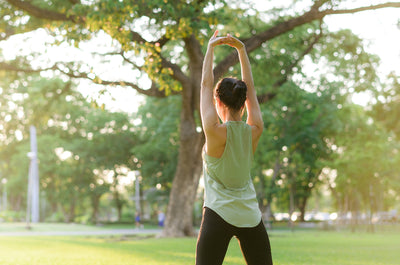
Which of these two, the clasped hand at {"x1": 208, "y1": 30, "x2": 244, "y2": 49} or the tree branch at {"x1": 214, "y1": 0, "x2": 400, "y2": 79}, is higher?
the tree branch at {"x1": 214, "y1": 0, "x2": 400, "y2": 79}

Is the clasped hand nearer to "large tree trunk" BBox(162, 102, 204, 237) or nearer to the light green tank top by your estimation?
the light green tank top

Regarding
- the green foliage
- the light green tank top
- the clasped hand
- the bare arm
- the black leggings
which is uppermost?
the green foliage

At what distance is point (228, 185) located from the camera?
128 inches

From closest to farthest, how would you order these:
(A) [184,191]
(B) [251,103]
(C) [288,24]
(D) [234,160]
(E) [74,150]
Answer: (D) [234,160] → (B) [251,103] → (C) [288,24] → (A) [184,191] → (E) [74,150]

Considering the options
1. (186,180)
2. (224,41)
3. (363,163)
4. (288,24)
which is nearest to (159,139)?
(363,163)

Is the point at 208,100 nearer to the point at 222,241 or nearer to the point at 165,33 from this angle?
the point at 222,241

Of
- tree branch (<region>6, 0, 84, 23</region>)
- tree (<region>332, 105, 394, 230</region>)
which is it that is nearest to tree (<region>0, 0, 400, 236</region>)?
tree branch (<region>6, 0, 84, 23</region>)

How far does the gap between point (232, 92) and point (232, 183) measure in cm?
59

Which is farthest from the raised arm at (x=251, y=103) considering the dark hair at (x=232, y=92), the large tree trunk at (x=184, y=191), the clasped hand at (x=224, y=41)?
the large tree trunk at (x=184, y=191)

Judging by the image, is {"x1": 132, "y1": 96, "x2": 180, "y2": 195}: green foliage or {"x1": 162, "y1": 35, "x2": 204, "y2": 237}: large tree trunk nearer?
{"x1": 162, "y1": 35, "x2": 204, "y2": 237}: large tree trunk

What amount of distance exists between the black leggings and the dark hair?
72 cm

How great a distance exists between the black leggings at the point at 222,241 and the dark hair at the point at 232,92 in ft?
2.36

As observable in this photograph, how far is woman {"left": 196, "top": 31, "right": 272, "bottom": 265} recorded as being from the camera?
316 centimetres

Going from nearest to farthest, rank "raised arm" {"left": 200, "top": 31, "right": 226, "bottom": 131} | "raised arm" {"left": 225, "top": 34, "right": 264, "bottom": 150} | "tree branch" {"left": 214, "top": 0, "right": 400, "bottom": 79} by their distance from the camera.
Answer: "raised arm" {"left": 200, "top": 31, "right": 226, "bottom": 131} < "raised arm" {"left": 225, "top": 34, "right": 264, "bottom": 150} < "tree branch" {"left": 214, "top": 0, "right": 400, "bottom": 79}
